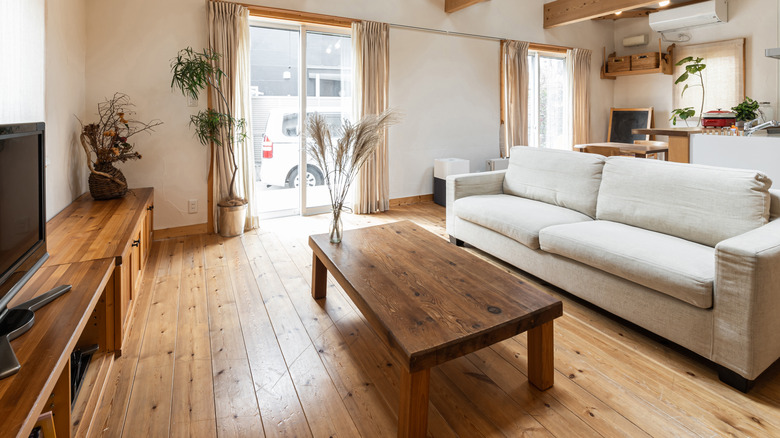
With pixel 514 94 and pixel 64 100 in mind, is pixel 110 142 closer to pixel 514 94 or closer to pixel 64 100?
pixel 64 100

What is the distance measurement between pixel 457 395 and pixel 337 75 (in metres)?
3.94

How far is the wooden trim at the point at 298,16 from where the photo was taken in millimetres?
4086

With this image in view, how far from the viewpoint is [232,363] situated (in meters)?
1.92

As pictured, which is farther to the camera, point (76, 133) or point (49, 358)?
point (76, 133)

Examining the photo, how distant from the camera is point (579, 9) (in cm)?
561

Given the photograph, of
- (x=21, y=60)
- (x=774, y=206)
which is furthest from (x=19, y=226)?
(x=774, y=206)

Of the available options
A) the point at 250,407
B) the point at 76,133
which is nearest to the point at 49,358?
the point at 250,407

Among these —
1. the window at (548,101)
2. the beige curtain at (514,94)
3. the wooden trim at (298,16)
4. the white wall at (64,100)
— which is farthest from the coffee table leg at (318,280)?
the window at (548,101)

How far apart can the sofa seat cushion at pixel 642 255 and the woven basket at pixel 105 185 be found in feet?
10.1

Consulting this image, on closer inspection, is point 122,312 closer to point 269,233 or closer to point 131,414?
point 131,414

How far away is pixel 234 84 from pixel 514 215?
288cm

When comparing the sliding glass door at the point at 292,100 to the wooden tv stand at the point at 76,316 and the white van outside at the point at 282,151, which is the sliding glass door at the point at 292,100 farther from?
the wooden tv stand at the point at 76,316

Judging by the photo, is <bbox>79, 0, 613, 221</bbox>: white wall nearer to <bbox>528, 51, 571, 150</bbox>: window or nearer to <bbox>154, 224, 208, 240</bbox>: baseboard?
<bbox>154, 224, 208, 240</bbox>: baseboard

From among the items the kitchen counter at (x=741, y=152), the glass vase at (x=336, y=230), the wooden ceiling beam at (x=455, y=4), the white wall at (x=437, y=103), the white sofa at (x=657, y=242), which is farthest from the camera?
the white wall at (x=437, y=103)
